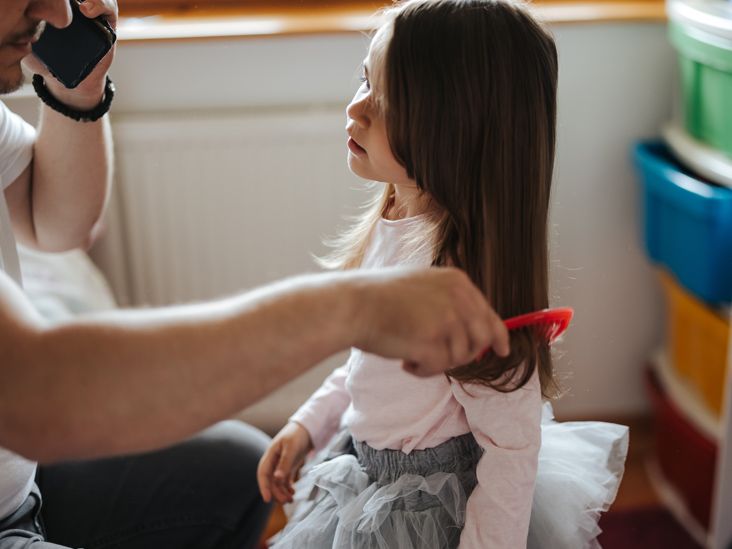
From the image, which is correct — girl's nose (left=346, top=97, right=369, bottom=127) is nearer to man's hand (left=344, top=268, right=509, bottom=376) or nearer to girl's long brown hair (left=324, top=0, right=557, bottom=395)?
girl's long brown hair (left=324, top=0, right=557, bottom=395)

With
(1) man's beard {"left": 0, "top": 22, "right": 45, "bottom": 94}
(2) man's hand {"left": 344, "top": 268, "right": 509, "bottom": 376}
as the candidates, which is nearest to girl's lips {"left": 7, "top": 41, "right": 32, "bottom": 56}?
(1) man's beard {"left": 0, "top": 22, "right": 45, "bottom": 94}

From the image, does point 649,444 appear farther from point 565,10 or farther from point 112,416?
point 112,416

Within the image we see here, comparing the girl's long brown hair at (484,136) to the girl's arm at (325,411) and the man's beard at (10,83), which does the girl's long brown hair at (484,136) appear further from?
the man's beard at (10,83)

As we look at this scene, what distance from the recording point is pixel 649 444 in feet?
7.01

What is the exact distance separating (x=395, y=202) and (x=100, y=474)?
0.46 meters

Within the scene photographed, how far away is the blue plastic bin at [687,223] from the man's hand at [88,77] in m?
1.06

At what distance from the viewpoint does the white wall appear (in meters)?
1.85

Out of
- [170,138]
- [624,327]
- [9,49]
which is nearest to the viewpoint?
[9,49]

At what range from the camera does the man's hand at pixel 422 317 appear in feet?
2.17

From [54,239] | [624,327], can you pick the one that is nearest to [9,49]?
[54,239]

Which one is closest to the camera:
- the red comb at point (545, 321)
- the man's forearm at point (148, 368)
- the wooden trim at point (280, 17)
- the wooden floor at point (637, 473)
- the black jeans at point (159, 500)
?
the man's forearm at point (148, 368)


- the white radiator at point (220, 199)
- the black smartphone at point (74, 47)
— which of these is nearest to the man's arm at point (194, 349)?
the black smartphone at point (74, 47)

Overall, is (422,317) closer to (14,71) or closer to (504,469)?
(504,469)

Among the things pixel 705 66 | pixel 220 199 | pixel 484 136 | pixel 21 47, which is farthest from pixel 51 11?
pixel 705 66
